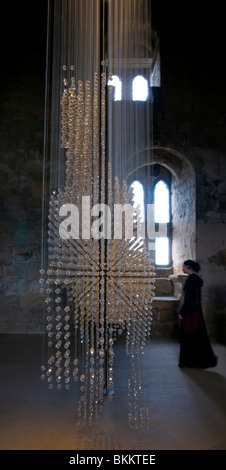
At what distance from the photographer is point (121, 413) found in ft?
9.73

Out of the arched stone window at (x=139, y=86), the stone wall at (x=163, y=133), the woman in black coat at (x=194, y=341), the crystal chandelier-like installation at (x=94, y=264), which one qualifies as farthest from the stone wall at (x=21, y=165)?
the crystal chandelier-like installation at (x=94, y=264)

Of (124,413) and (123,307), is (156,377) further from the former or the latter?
(123,307)

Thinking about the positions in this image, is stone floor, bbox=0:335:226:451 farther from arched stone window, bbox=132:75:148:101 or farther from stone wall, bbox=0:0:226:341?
arched stone window, bbox=132:75:148:101

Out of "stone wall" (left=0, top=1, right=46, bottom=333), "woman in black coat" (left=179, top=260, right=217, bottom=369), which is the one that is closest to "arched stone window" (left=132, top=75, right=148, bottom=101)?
"stone wall" (left=0, top=1, right=46, bottom=333)

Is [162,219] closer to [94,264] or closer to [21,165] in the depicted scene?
[21,165]

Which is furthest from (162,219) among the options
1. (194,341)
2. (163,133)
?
(194,341)

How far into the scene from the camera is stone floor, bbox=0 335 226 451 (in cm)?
Result: 241

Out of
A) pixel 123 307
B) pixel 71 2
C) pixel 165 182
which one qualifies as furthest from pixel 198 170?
pixel 123 307

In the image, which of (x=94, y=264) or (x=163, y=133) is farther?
(x=163, y=133)

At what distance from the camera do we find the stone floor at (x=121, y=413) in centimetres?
241

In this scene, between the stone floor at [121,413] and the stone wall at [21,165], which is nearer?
the stone floor at [121,413]

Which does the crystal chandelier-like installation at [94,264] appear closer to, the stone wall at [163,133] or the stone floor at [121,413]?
the stone floor at [121,413]

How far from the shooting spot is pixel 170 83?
21.3ft

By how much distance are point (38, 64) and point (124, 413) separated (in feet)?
20.5
